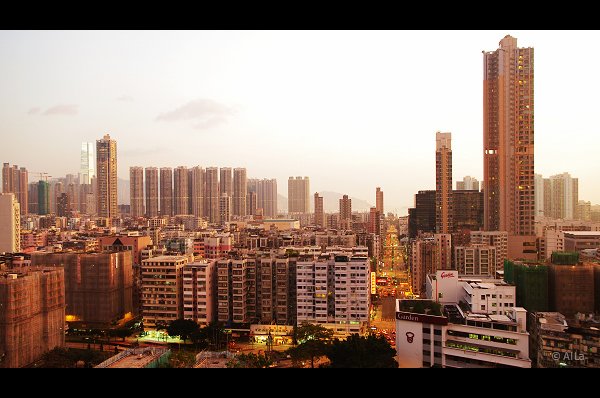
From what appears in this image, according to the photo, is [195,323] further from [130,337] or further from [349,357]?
[349,357]

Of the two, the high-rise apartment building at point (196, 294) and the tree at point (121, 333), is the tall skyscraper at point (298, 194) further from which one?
the tree at point (121, 333)

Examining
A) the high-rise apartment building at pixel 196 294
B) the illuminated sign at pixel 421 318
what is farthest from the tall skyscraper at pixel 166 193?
the illuminated sign at pixel 421 318

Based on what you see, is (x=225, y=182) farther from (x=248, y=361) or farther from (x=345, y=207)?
(x=248, y=361)

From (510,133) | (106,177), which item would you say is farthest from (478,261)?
(106,177)

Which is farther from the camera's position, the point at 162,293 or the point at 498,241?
the point at 498,241

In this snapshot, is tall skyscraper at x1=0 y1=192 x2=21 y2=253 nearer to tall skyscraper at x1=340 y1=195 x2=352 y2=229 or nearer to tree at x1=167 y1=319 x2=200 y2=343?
tree at x1=167 y1=319 x2=200 y2=343
